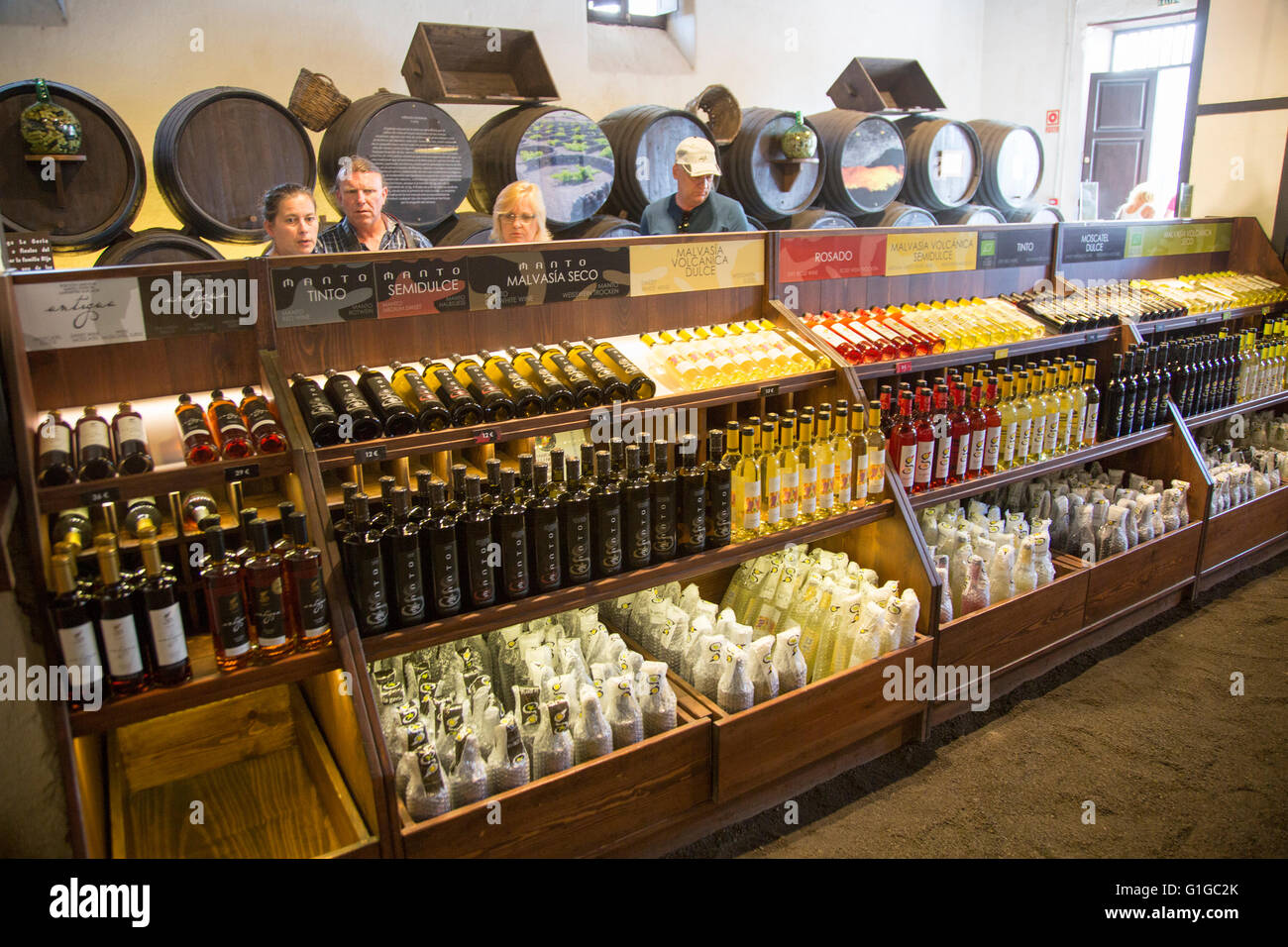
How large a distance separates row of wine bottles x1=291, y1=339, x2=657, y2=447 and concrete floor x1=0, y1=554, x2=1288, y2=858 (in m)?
1.05

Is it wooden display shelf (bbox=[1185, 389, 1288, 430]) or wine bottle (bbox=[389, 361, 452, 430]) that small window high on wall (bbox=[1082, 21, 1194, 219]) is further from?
wine bottle (bbox=[389, 361, 452, 430])

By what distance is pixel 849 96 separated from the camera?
609 centimetres

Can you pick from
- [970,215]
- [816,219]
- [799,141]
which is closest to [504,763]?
[816,219]

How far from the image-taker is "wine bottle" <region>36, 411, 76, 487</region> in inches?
71.1

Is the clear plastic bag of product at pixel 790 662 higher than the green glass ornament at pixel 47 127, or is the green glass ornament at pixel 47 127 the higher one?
the green glass ornament at pixel 47 127

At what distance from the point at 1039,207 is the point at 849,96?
72.6 inches

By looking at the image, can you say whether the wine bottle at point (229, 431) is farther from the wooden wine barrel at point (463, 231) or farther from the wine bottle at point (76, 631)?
the wooden wine barrel at point (463, 231)

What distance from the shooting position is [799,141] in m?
4.87

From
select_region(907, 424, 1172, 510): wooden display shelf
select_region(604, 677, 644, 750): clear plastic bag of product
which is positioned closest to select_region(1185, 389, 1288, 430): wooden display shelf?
select_region(907, 424, 1172, 510): wooden display shelf

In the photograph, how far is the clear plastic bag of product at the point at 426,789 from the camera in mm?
2090

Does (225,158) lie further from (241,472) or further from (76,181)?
(241,472)

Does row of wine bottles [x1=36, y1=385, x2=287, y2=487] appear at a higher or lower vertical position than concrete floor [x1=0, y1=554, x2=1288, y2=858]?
higher

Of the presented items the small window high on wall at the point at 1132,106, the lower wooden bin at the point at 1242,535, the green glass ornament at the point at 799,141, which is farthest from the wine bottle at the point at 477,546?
the small window high on wall at the point at 1132,106

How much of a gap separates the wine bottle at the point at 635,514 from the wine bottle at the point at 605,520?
0.10 feet
